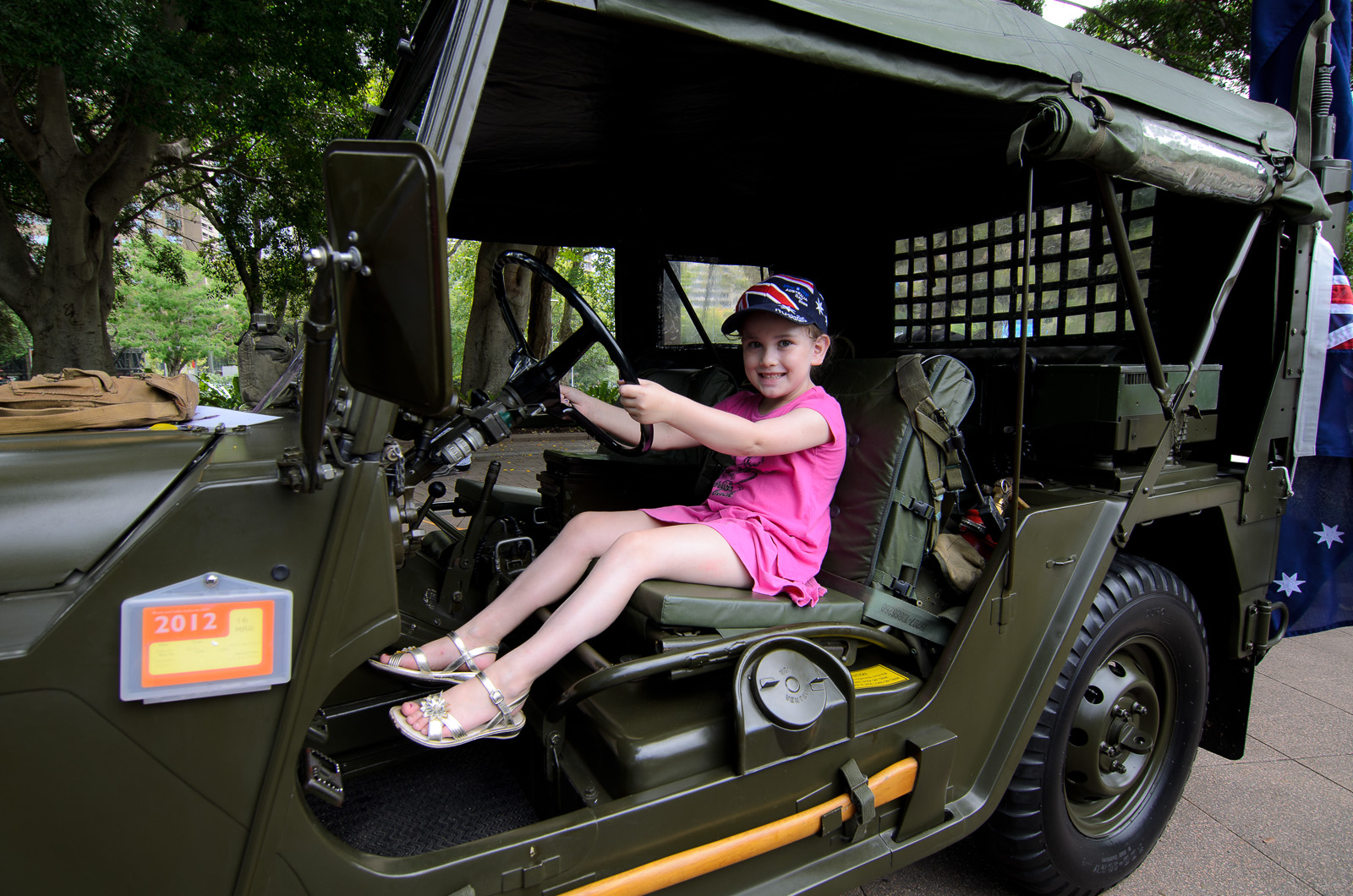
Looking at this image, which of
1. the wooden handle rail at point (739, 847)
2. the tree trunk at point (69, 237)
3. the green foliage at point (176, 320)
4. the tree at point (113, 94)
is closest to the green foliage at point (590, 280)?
the tree at point (113, 94)

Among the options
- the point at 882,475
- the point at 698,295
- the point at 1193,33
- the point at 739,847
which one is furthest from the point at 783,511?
the point at 1193,33

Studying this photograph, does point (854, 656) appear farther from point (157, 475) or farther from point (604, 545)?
point (157, 475)

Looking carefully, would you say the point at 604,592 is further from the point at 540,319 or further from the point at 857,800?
the point at 540,319

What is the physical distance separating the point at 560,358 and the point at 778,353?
642 millimetres

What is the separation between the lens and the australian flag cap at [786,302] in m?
2.13

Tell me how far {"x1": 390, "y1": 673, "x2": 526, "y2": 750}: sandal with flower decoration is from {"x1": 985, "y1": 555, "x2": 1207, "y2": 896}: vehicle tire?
57.7 inches

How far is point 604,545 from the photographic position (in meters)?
2.13

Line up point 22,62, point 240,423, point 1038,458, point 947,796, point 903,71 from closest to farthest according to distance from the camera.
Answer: point 903,71 < point 240,423 < point 947,796 < point 1038,458 < point 22,62

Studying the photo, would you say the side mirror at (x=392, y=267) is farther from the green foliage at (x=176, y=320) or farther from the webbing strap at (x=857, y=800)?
the green foliage at (x=176, y=320)

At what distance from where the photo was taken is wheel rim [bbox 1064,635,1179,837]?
2.32m

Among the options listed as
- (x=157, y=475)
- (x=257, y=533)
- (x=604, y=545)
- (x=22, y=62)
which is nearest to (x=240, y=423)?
(x=157, y=475)

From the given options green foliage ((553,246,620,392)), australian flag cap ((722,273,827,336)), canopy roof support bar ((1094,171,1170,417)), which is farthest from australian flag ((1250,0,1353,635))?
green foliage ((553,246,620,392))

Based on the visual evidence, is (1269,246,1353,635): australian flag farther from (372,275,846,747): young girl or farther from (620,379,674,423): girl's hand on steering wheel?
(620,379,674,423): girl's hand on steering wheel

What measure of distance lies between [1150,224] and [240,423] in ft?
9.51
